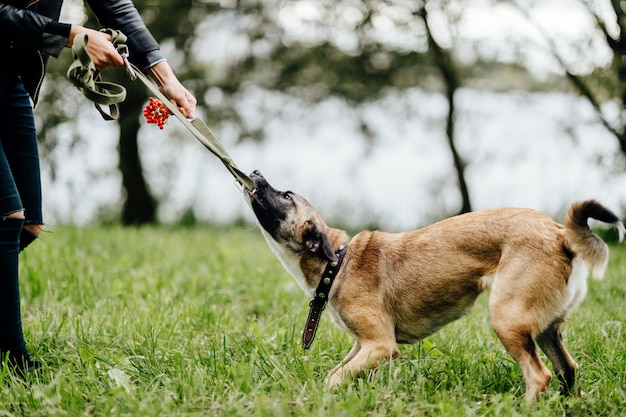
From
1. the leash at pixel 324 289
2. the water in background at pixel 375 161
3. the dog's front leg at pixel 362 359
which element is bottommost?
the water in background at pixel 375 161

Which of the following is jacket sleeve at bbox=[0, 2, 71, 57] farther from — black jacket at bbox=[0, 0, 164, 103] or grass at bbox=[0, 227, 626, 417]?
grass at bbox=[0, 227, 626, 417]

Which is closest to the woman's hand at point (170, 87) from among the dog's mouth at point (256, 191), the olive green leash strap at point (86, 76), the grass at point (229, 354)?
the olive green leash strap at point (86, 76)

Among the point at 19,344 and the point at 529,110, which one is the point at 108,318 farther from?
the point at 529,110

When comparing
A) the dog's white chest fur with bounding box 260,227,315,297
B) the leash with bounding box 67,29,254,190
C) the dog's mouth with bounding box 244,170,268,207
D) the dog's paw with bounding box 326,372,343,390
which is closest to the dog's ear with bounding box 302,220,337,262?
the dog's white chest fur with bounding box 260,227,315,297

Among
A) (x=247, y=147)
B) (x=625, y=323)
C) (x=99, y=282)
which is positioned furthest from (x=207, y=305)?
(x=247, y=147)

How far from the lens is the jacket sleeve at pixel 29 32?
319 cm

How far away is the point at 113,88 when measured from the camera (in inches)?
145

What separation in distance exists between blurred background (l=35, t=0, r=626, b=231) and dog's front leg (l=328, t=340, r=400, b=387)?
539 centimetres

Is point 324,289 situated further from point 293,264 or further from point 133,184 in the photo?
point 133,184

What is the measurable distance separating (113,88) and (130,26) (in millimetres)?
356

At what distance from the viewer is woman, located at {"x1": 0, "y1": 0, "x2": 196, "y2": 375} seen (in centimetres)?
329

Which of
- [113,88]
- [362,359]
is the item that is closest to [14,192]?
[113,88]

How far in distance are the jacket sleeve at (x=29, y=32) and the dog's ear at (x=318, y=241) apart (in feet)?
5.33

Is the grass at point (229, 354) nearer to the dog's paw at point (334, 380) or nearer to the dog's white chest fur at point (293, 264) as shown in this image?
the dog's paw at point (334, 380)
